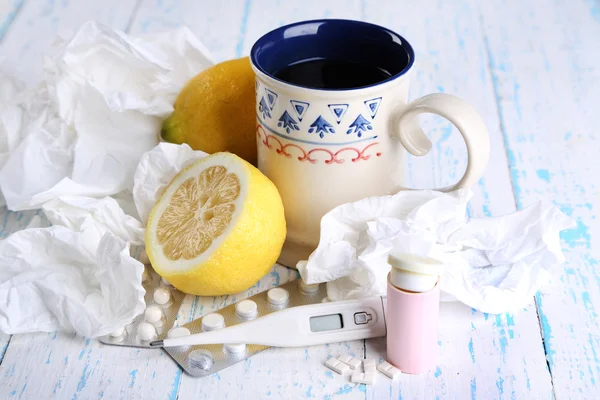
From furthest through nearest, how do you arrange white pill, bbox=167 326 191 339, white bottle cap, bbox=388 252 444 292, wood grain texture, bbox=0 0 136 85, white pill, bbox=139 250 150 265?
1. wood grain texture, bbox=0 0 136 85
2. white pill, bbox=139 250 150 265
3. white pill, bbox=167 326 191 339
4. white bottle cap, bbox=388 252 444 292

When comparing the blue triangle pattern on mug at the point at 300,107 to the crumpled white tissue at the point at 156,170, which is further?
the crumpled white tissue at the point at 156,170

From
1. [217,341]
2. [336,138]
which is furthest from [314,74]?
[217,341]

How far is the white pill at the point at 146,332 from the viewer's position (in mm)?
811

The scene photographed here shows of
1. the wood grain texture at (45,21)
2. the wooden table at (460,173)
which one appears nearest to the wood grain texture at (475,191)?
the wooden table at (460,173)

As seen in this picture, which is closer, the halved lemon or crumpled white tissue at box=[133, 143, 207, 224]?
the halved lemon

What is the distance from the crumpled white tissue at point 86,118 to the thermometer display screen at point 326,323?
33 centimetres

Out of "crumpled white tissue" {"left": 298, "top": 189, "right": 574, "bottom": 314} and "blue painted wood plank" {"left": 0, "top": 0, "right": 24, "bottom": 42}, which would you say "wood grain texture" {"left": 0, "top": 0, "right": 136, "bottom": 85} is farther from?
"crumpled white tissue" {"left": 298, "top": 189, "right": 574, "bottom": 314}

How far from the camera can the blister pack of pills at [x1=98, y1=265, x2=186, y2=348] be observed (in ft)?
2.66

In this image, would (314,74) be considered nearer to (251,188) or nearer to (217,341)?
(251,188)

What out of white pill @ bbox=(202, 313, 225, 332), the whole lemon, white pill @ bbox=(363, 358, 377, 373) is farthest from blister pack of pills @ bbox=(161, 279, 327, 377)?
the whole lemon

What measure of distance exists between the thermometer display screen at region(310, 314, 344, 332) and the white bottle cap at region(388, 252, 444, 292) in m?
0.10

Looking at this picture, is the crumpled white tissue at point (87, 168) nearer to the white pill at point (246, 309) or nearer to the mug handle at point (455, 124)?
the white pill at point (246, 309)

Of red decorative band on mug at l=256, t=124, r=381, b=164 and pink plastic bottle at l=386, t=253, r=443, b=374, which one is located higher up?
red decorative band on mug at l=256, t=124, r=381, b=164

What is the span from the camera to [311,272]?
0.85 meters
